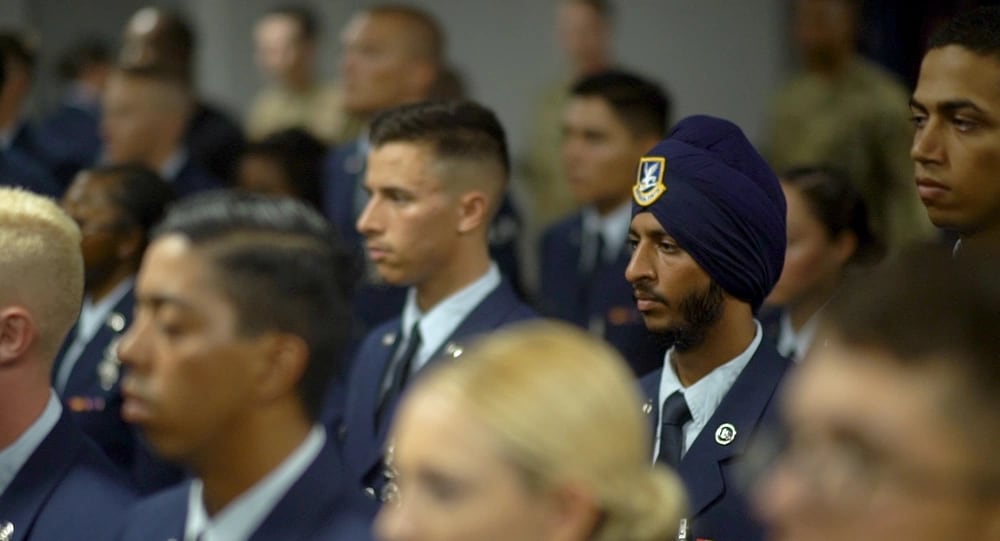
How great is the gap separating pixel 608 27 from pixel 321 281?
4.80 metres

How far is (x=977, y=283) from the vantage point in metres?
1.67

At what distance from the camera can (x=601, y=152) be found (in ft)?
17.0

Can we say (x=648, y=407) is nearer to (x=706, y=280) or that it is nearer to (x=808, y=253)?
(x=706, y=280)

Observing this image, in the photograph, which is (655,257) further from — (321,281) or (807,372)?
(807,372)

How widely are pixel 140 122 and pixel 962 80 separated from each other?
400cm

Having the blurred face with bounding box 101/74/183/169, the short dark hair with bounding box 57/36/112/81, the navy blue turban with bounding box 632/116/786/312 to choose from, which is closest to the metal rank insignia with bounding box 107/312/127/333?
the navy blue turban with bounding box 632/116/786/312

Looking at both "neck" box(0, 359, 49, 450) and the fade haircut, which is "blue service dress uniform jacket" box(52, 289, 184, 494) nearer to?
"neck" box(0, 359, 49, 450)

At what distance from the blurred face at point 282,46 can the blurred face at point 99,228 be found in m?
3.01

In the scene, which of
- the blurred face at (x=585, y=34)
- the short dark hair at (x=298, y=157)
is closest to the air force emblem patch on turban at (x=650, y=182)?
the short dark hair at (x=298, y=157)

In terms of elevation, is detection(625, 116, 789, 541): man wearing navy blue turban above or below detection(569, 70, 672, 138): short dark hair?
above

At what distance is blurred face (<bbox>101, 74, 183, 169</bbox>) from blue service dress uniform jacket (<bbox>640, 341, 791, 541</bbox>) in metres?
3.85

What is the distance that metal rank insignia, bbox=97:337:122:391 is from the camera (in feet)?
14.1

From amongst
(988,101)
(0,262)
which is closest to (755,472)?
(988,101)

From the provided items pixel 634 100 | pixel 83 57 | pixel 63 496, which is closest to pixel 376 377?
pixel 63 496
